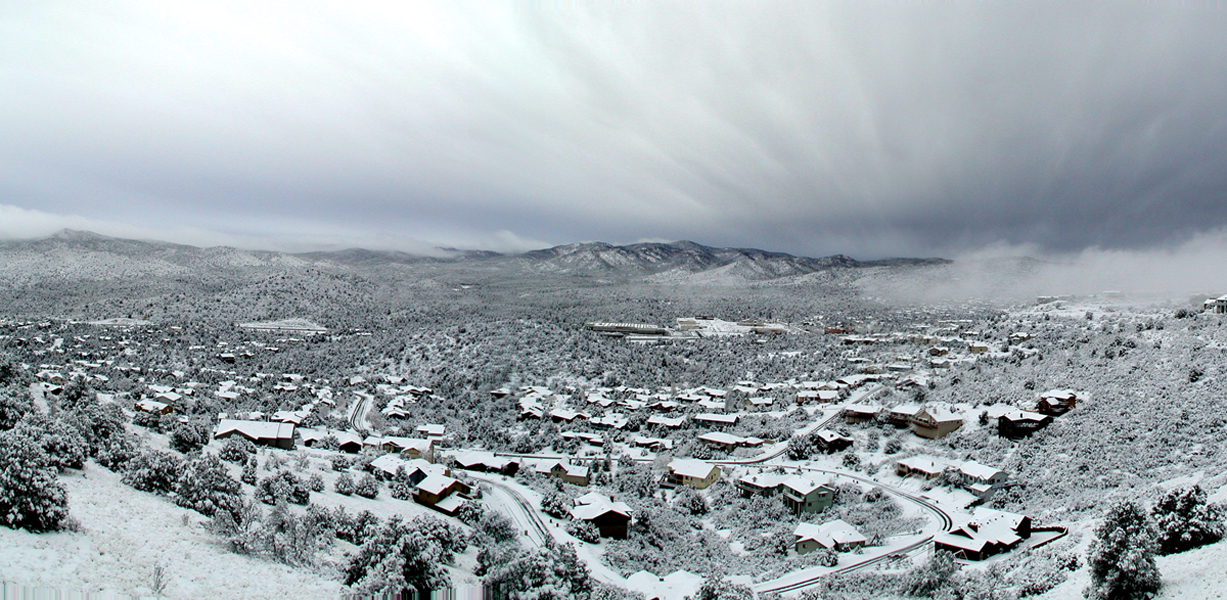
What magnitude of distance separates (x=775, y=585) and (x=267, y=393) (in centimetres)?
5295

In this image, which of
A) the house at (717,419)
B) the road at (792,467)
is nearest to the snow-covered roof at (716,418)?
the house at (717,419)

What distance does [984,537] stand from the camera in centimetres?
2494

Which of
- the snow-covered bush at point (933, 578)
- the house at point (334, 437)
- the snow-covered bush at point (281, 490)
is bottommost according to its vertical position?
the house at point (334, 437)

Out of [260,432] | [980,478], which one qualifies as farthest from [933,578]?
[260,432]

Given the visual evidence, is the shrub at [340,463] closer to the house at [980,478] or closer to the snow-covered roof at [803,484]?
the snow-covered roof at [803,484]

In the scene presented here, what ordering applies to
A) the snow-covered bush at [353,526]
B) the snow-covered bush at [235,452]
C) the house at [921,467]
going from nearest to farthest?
the snow-covered bush at [353,526]
the snow-covered bush at [235,452]
the house at [921,467]

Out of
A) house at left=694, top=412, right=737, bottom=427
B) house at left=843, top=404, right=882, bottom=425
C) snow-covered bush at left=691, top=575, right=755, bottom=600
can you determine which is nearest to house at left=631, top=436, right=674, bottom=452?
house at left=694, top=412, right=737, bottom=427

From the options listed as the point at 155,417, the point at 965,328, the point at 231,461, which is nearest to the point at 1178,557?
the point at 231,461

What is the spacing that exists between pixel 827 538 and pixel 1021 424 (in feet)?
63.6

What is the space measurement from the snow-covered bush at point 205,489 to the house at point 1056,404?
1769 inches

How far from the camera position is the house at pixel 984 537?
2420 cm

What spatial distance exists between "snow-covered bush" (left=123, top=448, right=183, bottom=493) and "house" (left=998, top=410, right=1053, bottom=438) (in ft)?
141

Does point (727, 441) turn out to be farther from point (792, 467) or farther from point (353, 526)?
point (353, 526)

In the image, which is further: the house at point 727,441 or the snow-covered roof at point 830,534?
the house at point 727,441
